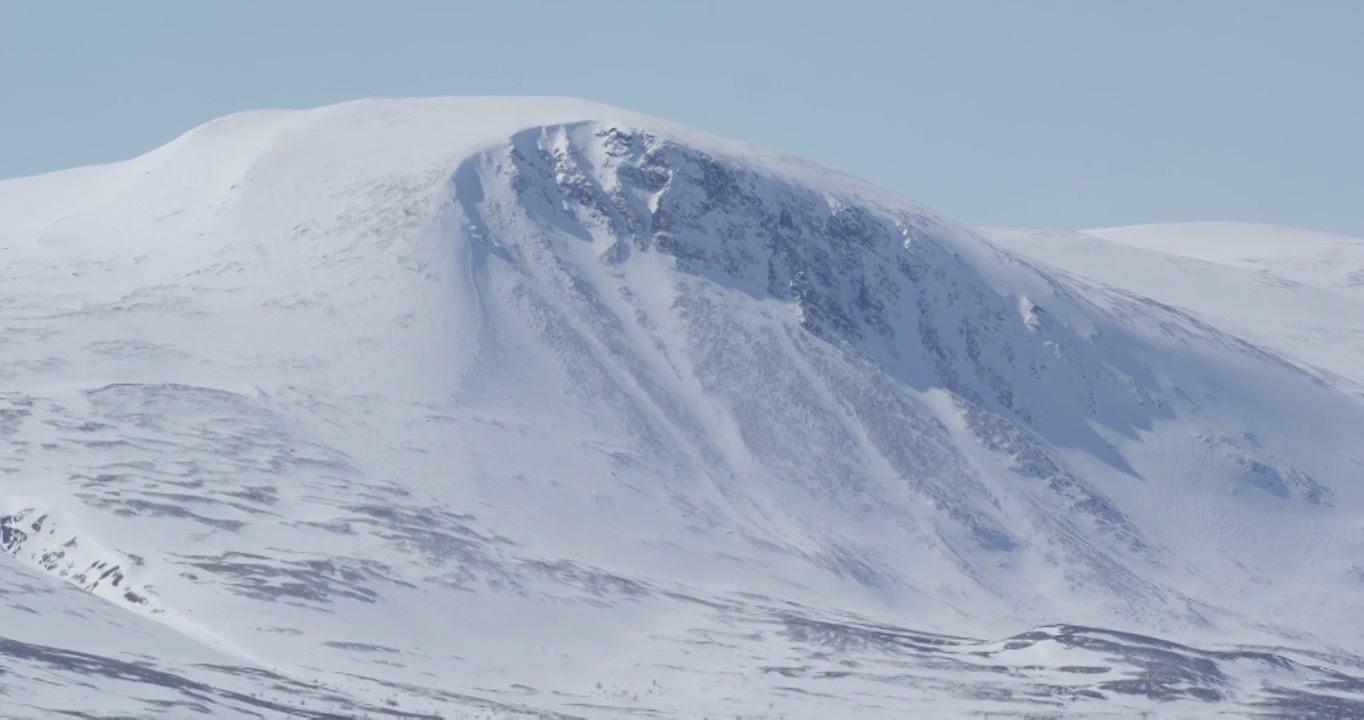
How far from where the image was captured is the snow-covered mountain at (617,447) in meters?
98.1

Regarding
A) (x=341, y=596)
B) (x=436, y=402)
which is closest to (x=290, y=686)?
(x=341, y=596)

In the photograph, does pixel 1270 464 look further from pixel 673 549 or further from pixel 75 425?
pixel 75 425

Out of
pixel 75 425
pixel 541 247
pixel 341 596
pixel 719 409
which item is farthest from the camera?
pixel 541 247

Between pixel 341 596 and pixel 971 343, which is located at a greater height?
pixel 971 343

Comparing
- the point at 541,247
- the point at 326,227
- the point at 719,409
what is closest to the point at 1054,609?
the point at 719,409

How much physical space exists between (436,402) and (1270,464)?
62604mm

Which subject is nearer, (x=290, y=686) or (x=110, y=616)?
(x=290, y=686)

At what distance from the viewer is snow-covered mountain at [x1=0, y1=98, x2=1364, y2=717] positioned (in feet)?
322

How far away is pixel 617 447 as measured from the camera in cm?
13250

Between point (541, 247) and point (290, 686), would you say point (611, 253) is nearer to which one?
point (541, 247)

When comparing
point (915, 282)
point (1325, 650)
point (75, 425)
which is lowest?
point (1325, 650)

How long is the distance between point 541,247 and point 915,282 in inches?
1140

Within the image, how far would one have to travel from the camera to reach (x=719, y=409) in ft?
461

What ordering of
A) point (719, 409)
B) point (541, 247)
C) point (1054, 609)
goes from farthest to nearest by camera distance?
1. point (541, 247)
2. point (719, 409)
3. point (1054, 609)
